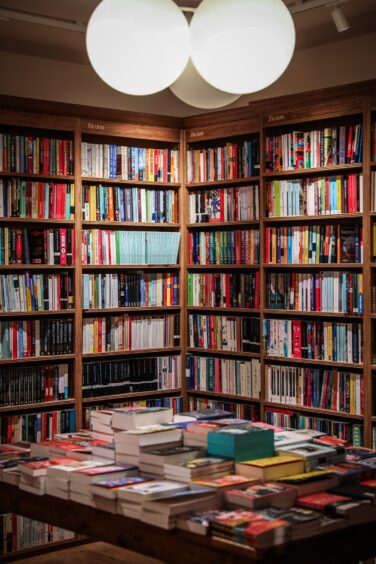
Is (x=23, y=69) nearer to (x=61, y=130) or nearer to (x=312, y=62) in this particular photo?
(x=61, y=130)

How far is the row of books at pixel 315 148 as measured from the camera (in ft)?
16.4

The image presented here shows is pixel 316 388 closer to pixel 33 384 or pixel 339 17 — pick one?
pixel 33 384

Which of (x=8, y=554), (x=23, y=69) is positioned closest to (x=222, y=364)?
(x=8, y=554)

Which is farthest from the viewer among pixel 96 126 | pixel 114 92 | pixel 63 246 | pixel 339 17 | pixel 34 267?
pixel 114 92

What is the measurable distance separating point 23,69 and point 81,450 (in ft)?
10.4

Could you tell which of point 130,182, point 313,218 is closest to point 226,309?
point 313,218

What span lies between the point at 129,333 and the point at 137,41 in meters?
3.35

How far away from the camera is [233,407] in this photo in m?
5.72

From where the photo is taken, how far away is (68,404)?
18.0 feet

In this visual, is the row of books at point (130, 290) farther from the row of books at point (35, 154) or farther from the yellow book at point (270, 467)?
the yellow book at point (270, 467)

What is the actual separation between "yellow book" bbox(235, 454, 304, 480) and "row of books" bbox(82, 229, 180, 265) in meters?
2.73

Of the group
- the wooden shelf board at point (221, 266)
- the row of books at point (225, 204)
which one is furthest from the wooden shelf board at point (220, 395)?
the row of books at point (225, 204)

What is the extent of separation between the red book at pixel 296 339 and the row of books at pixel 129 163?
1423 millimetres

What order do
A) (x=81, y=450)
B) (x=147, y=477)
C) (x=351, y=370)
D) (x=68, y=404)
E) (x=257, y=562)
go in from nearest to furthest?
(x=257, y=562)
(x=147, y=477)
(x=81, y=450)
(x=351, y=370)
(x=68, y=404)
